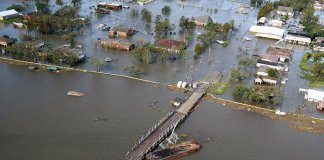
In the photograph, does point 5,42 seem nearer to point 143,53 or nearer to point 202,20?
point 143,53

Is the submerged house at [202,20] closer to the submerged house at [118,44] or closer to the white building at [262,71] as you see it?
the submerged house at [118,44]

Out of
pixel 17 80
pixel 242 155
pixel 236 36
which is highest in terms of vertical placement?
pixel 236 36

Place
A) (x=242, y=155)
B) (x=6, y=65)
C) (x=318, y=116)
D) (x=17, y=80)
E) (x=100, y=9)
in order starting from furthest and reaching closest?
1. (x=100, y=9)
2. (x=6, y=65)
3. (x=17, y=80)
4. (x=318, y=116)
5. (x=242, y=155)

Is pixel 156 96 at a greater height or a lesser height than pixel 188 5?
lesser

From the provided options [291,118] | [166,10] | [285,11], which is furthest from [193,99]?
[285,11]

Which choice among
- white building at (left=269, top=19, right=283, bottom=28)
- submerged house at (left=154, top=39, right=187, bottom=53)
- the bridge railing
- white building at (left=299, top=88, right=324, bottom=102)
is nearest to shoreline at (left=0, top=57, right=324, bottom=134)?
white building at (left=299, top=88, right=324, bottom=102)

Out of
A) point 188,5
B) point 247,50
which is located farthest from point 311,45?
point 188,5

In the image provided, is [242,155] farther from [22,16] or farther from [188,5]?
[188,5]
